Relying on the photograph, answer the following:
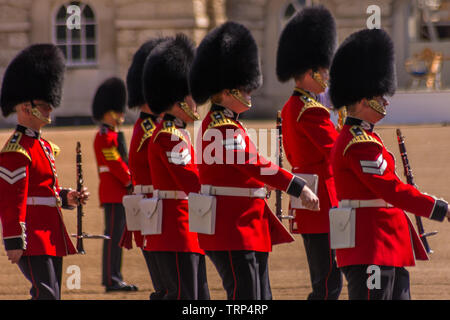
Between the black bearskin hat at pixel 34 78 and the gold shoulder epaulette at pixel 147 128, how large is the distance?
2.27ft

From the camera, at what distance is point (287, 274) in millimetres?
7578

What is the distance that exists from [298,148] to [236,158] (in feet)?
3.24

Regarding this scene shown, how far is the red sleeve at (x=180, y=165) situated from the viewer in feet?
17.7

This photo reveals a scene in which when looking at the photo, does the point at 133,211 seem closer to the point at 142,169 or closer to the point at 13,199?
the point at 142,169

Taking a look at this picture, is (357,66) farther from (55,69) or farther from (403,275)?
(55,69)

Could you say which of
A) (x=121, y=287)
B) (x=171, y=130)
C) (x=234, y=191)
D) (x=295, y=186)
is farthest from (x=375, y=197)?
(x=121, y=287)

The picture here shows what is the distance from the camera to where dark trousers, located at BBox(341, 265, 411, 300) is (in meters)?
4.73

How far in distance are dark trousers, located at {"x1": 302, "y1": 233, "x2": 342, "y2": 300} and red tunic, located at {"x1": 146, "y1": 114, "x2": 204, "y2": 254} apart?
0.72 meters

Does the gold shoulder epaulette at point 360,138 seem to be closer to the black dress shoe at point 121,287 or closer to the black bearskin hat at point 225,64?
the black bearskin hat at point 225,64

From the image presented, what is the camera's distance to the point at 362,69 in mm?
5219

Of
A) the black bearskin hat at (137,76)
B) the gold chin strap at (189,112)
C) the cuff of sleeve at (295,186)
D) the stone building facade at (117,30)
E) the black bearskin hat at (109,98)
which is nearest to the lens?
the cuff of sleeve at (295,186)

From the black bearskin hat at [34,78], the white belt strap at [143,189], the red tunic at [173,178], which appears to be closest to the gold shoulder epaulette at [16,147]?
the black bearskin hat at [34,78]

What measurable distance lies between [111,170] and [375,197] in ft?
9.91

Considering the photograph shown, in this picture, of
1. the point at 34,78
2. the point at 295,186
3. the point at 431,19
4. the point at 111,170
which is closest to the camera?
the point at 295,186
